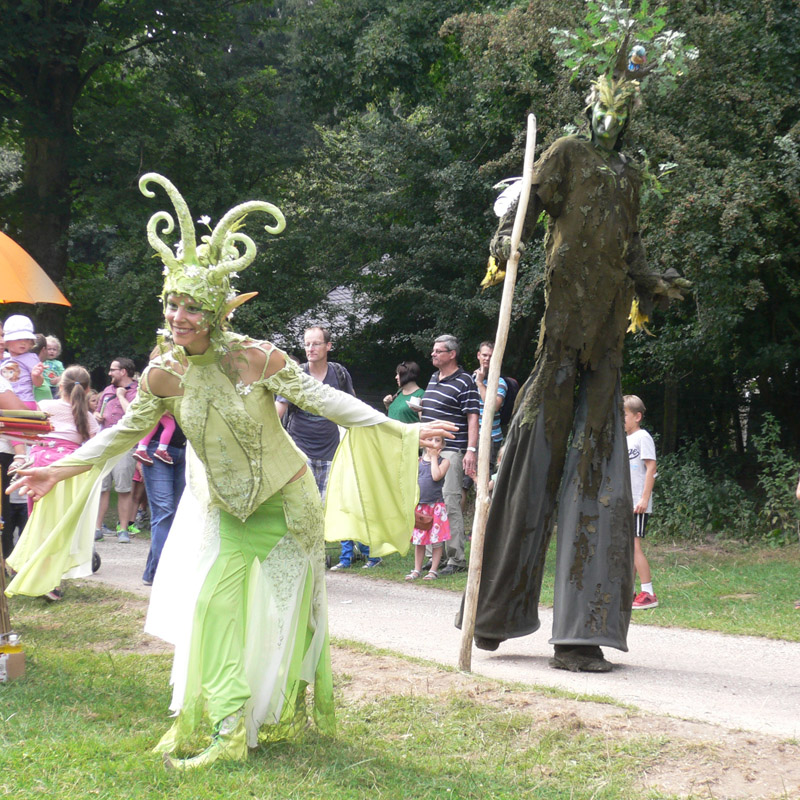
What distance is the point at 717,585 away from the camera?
9.12 m

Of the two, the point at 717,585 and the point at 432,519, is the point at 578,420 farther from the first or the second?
the point at 717,585

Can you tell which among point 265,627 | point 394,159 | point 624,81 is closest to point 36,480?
point 265,627

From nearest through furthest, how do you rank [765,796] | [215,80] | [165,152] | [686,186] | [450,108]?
1. [765,796]
2. [686,186]
3. [450,108]
4. [165,152]
5. [215,80]

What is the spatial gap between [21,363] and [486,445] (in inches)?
195

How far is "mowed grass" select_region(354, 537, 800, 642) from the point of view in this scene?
24.1 ft

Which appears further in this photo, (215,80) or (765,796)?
(215,80)

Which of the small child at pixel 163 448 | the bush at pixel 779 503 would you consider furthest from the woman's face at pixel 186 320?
the bush at pixel 779 503

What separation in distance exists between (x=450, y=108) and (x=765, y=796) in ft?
47.9

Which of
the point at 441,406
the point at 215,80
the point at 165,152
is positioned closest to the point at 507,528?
the point at 441,406

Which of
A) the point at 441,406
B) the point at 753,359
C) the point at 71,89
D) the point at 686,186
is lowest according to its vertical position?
the point at 441,406

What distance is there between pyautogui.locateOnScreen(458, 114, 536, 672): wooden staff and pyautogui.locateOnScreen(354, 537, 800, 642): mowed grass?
2.47 meters

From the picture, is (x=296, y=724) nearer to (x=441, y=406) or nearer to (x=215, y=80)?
(x=441, y=406)

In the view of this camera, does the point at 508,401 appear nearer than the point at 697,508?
Yes

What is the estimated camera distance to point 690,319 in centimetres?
1324
